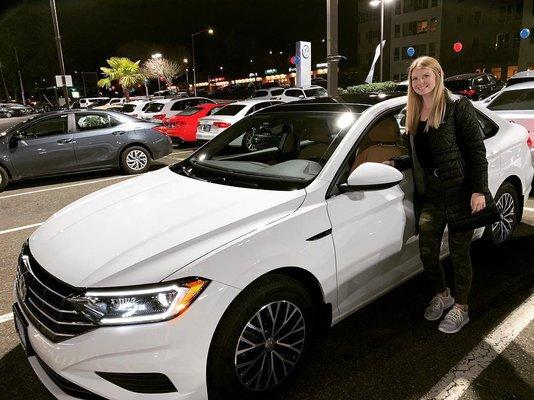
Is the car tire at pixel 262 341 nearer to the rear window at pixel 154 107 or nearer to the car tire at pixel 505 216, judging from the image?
the car tire at pixel 505 216

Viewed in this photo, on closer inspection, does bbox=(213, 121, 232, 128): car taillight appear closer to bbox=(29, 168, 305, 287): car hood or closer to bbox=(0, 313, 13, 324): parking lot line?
bbox=(0, 313, 13, 324): parking lot line

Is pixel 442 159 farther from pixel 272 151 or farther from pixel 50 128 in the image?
pixel 50 128

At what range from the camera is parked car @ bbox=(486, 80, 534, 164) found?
20.5 feet

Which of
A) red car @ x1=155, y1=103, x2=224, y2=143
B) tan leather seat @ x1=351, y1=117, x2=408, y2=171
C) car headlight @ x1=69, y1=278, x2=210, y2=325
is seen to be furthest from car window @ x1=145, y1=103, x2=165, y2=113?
car headlight @ x1=69, y1=278, x2=210, y2=325

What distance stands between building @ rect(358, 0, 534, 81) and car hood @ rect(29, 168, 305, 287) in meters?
51.6

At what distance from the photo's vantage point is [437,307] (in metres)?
3.30

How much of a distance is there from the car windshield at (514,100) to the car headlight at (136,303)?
651cm

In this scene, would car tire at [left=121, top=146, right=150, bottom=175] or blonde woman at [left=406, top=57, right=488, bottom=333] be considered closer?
blonde woman at [left=406, top=57, right=488, bottom=333]

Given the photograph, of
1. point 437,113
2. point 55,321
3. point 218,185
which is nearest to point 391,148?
point 437,113

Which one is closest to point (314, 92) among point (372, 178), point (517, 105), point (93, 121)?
point (93, 121)

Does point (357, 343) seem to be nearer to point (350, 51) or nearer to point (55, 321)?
point (55, 321)

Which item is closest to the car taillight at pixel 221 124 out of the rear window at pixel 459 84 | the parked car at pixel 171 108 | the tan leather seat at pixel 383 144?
the parked car at pixel 171 108

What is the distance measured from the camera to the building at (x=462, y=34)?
47.2m

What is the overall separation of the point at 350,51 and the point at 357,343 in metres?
66.6
